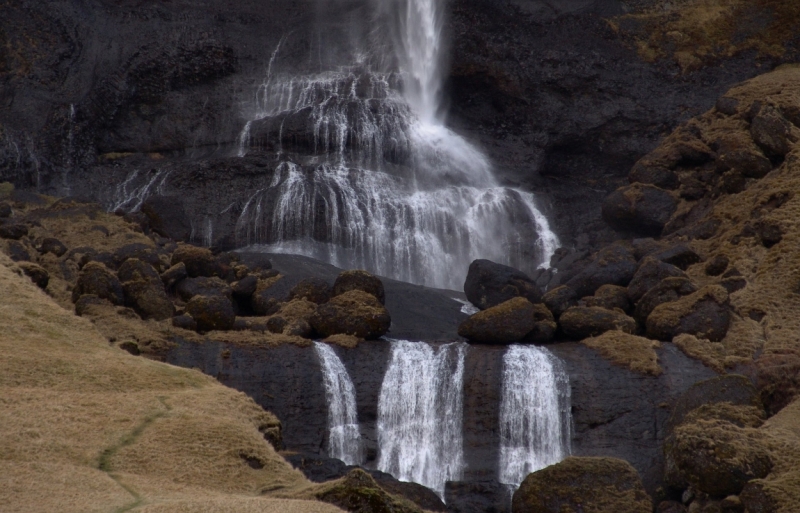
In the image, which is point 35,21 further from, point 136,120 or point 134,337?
point 134,337

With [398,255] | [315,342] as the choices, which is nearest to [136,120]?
[398,255]

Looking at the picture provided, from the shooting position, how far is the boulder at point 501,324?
27.4 metres

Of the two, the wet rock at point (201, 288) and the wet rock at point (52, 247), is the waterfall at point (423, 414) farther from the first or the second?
the wet rock at point (52, 247)

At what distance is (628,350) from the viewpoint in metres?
26.9

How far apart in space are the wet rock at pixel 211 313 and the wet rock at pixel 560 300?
32.4ft

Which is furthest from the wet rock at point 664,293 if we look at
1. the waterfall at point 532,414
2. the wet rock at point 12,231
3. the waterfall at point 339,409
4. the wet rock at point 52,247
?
the wet rock at point 12,231

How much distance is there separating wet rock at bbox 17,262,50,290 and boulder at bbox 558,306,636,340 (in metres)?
15.6

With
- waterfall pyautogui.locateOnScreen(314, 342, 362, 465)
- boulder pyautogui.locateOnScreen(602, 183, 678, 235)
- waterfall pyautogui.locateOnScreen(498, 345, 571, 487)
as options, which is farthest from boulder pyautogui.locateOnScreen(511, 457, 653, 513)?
boulder pyautogui.locateOnScreen(602, 183, 678, 235)

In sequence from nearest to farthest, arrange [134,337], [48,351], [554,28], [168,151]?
[48,351], [134,337], [168,151], [554,28]

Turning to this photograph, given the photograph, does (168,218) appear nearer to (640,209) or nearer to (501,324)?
(501,324)

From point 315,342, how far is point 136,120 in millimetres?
26038

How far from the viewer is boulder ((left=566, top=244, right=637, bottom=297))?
103ft

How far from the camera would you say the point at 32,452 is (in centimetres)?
1368

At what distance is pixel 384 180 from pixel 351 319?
1720 cm
